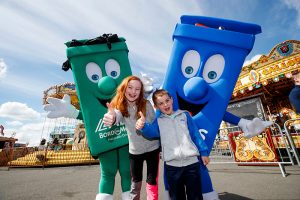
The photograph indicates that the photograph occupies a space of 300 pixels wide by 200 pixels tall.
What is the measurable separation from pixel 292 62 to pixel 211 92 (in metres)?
7.89

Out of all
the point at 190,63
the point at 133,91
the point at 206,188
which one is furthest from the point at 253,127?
the point at 133,91

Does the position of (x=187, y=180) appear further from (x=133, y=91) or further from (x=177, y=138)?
(x=133, y=91)

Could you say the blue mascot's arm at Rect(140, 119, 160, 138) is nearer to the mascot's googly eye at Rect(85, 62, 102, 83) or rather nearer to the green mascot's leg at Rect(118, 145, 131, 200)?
the green mascot's leg at Rect(118, 145, 131, 200)

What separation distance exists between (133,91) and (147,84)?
36 cm

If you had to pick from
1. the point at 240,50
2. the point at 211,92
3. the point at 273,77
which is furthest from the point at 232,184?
the point at 273,77

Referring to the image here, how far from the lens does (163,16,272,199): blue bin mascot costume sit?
5.84 feet

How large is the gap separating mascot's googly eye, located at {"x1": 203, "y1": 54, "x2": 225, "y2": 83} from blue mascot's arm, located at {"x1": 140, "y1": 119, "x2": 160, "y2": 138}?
2.58 feet

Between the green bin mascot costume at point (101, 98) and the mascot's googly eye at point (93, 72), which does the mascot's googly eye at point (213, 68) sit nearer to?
the green bin mascot costume at point (101, 98)

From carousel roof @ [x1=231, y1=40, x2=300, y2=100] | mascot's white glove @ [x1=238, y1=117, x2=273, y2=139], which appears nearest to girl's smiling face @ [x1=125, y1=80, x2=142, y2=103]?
mascot's white glove @ [x1=238, y1=117, x2=273, y2=139]

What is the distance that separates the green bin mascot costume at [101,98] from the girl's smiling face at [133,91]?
0.32 meters

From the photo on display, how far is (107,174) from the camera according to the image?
71.3 inches

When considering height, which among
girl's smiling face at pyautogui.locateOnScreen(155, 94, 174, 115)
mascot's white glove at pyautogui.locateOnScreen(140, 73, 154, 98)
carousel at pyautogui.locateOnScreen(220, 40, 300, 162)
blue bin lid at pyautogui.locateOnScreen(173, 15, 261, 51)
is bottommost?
girl's smiling face at pyautogui.locateOnScreen(155, 94, 174, 115)

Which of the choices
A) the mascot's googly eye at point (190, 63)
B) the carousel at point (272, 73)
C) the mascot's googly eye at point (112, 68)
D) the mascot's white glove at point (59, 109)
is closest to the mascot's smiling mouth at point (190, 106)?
the mascot's googly eye at point (190, 63)

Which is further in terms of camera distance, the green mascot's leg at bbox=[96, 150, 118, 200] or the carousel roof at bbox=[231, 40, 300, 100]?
the carousel roof at bbox=[231, 40, 300, 100]
